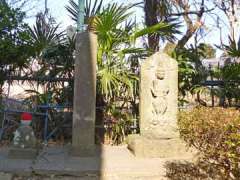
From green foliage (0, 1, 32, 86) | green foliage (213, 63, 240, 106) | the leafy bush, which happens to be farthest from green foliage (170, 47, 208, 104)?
the leafy bush

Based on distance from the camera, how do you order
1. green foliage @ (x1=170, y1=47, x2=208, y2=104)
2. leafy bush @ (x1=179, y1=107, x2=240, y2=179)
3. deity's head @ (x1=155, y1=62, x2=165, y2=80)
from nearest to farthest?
leafy bush @ (x1=179, y1=107, x2=240, y2=179) → deity's head @ (x1=155, y1=62, x2=165, y2=80) → green foliage @ (x1=170, y1=47, x2=208, y2=104)

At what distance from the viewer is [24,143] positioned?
7.16m

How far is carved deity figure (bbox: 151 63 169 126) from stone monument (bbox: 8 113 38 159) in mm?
2095

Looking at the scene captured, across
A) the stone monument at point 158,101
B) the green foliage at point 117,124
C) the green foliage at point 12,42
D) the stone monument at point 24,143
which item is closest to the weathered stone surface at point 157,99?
the stone monument at point 158,101

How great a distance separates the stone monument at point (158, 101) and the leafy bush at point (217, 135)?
2.46 meters

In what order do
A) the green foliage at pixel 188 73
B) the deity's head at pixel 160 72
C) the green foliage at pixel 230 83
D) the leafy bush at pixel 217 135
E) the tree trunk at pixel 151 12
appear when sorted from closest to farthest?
the leafy bush at pixel 217 135 → the deity's head at pixel 160 72 → the green foliage at pixel 188 73 → the green foliage at pixel 230 83 → the tree trunk at pixel 151 12

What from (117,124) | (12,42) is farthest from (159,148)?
(12,42)

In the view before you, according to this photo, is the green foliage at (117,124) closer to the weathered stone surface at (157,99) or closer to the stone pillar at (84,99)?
the weathered stone surface at (157,99)

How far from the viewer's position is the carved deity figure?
300 inches

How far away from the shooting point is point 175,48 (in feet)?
32.7

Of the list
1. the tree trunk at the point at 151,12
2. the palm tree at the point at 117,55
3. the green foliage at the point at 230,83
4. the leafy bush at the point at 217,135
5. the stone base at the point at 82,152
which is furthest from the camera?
the tree trunk at the point at 151,12

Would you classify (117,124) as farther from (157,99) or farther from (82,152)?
(82,152)

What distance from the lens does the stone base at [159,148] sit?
7418 mm

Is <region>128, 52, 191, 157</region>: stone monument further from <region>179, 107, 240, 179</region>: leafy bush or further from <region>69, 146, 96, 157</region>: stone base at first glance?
<region>179, 107, 240, 179</region>: leafy bush
